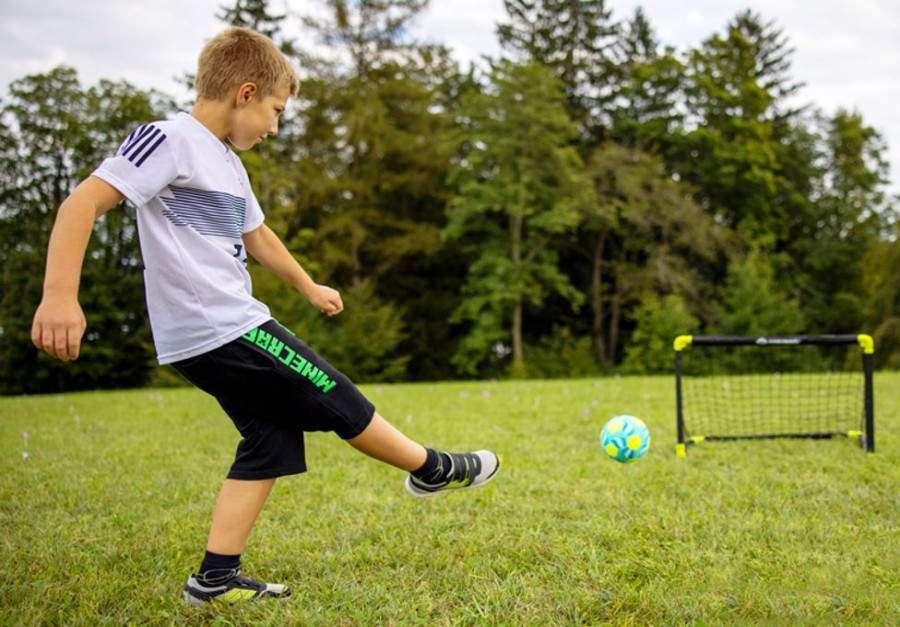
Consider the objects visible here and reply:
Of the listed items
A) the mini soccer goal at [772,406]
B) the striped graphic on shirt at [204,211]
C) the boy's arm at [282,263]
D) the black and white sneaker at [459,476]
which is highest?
the striped graphic on shirt at [204,211]

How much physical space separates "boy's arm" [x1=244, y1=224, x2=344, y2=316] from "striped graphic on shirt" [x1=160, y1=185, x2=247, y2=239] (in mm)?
265

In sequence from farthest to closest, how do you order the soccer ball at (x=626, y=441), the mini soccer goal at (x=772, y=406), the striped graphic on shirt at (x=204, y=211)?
the mini soccer goal at (x=772, y=406) → the soccer ball at (x=626, y=441) → the striped graphic on shirt at (x=204, y=211)

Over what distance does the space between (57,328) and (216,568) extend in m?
1.00

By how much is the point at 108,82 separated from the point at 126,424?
906 inches

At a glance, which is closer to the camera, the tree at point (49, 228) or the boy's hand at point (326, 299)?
the boy's hand at point (326, 299)

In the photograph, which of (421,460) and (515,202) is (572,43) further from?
(421,460)

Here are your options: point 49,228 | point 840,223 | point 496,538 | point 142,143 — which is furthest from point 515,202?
point 142,143

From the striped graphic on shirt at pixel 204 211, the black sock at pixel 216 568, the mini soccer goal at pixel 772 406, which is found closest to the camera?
the striped graphic on shirt at pixel 204 211

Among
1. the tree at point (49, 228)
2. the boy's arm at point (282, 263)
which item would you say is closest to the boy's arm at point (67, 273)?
the boy's arm at point (282, 263)

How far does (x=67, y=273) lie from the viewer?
6.51 ft

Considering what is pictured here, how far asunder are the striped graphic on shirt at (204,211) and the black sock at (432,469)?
102 centimetres

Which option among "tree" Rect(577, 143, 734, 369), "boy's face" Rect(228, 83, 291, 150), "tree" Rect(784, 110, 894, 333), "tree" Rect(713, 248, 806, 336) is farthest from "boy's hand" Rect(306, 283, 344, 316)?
"tree" Rect(784, 110, 894, 333)

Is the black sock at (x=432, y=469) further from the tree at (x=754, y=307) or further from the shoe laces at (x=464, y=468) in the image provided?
the tree at (x=754, y=307)

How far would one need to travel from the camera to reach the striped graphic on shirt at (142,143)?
6.95ft
